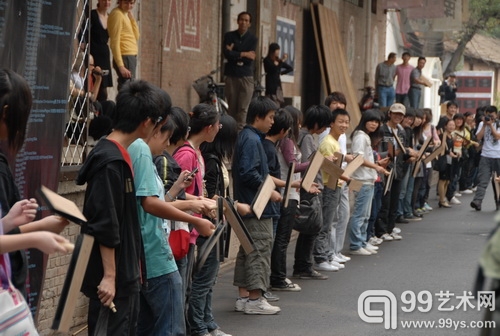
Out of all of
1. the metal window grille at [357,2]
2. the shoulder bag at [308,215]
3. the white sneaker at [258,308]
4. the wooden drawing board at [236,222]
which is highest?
the metal window grille at [357,2]

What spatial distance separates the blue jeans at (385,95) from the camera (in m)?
24.5

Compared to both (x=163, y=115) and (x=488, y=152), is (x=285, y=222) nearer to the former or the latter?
(x=163, y=115)

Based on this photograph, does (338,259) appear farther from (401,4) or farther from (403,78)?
(403,78)

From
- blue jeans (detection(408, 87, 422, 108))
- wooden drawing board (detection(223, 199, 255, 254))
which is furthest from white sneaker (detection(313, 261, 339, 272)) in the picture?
blue jeans (detection(408, 87, 422, 108))

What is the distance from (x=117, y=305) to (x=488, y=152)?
14.4 meters

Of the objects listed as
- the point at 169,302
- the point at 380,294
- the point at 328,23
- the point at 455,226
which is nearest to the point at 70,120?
the point at 169,302

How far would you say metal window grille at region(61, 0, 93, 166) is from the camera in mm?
8008

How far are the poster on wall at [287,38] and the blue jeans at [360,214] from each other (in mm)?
7178

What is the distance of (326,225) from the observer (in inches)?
448

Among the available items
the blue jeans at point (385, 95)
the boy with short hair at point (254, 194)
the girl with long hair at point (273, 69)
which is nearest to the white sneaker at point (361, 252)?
the boy with short hair at point (254, 194)

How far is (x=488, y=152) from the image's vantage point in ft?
61.0

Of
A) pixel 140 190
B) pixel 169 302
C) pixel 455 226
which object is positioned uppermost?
pixel 140 190

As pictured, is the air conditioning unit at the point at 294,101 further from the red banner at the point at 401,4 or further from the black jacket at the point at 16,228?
the black jacket at the point at 16,228

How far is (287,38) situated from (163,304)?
14843 millimetres
